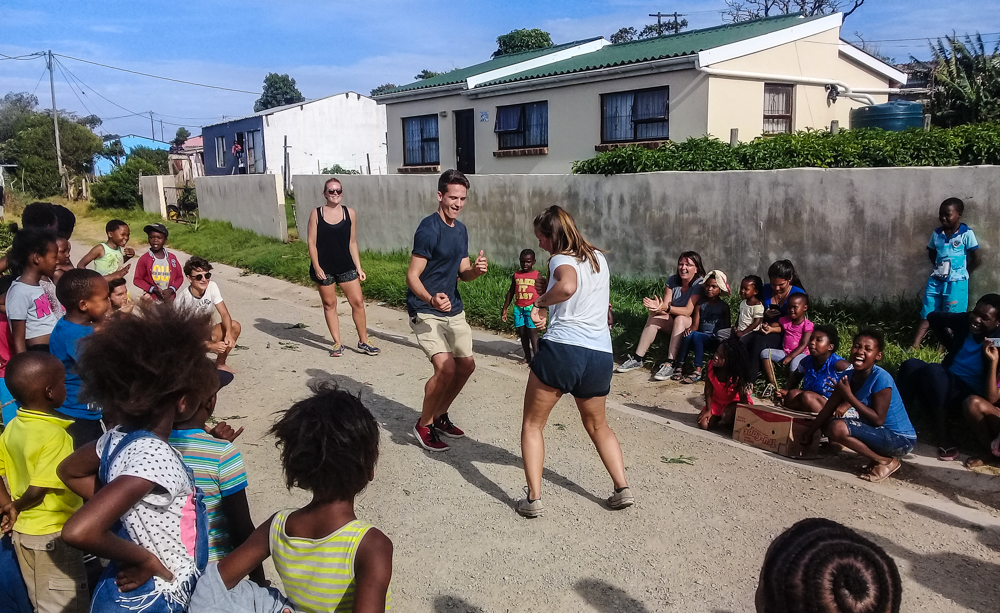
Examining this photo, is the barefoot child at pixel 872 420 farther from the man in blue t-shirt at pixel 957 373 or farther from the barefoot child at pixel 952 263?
the barefoot child at pixel 952 263

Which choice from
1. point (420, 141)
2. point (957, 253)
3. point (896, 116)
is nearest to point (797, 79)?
point (896, 116)

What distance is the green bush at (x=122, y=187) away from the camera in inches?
1190

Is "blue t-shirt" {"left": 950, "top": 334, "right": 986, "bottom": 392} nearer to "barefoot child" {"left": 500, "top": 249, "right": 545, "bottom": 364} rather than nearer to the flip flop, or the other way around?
the flip flop

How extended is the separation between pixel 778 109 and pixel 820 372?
12.7 m

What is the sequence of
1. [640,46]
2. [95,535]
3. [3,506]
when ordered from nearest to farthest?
[95,535] < [3,506] < [640,46]

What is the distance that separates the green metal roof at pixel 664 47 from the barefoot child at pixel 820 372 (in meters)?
10.7

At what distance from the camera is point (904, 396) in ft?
19.1

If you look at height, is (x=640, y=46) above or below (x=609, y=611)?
above

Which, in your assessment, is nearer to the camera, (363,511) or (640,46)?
(363,511)

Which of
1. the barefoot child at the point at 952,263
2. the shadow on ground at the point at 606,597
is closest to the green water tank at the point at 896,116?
the barefoot child at the point at 952,263

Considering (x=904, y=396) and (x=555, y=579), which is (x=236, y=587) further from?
(x=904, y=396)

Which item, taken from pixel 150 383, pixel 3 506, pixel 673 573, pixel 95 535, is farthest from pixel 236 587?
pixel 673 573

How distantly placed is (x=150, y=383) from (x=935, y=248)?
7.17 metres

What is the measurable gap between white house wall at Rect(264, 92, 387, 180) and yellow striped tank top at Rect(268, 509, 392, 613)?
31.1m
